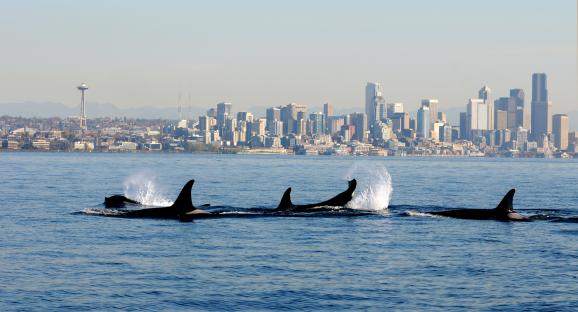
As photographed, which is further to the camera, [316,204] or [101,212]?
[316,204]

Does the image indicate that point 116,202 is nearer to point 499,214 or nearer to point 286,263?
point 499,214

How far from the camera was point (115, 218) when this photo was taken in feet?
178

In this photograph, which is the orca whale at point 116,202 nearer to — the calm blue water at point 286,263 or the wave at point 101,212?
the wave at point 101,212

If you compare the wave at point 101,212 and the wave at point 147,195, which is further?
the wave at point 147,195

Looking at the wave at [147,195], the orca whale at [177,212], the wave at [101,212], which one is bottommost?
the wave at [147,195]

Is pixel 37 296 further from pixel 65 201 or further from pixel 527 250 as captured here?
pixel 65 201

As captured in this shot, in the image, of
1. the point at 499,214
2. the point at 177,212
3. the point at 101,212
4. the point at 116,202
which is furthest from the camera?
the point at 116,202

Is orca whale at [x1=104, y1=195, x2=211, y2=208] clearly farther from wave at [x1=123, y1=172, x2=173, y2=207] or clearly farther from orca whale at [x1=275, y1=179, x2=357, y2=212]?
orca whale at [x1=275, y1=179, x2=357, y2=212]

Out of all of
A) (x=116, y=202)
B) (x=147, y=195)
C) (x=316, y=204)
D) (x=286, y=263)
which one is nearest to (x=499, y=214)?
(x=316, y=204)

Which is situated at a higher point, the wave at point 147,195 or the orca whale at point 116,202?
the orca whale at point 116,202

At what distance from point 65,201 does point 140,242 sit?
28.3 meters

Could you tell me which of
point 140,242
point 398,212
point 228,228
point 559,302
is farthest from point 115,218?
point 559,302

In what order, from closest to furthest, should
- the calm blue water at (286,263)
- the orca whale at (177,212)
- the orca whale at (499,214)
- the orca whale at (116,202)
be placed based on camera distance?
the calm blue water at (286,263), the orca whale at (177,212), the orca whale at (499,214), the orca whale at (116,202)

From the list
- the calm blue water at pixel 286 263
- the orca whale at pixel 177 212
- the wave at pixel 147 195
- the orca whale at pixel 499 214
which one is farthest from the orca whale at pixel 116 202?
the orca whale at pixel 499 214
